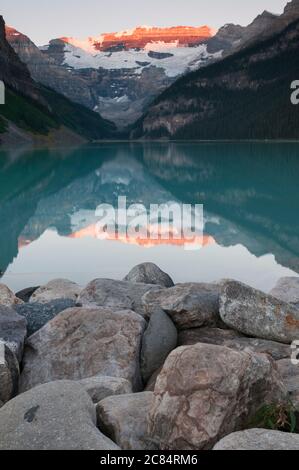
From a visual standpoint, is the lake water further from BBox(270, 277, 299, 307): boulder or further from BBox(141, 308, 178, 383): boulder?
BBox(141, 308, 178, 383): boulder

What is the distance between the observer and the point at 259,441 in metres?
6.31

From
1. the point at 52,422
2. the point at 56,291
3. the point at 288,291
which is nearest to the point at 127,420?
the point at 52,422

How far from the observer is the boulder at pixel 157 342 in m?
11.1

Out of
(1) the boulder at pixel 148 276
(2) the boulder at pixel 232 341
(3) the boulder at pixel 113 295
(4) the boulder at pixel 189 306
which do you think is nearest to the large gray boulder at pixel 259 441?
(2) the boulder at pixel 232 341

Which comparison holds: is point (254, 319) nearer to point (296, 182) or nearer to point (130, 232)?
point (130, 232)

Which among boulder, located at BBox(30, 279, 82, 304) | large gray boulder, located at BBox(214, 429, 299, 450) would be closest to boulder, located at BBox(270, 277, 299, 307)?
boulder, located at BBox(30, 279, 82, 304)

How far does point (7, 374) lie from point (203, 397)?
4038 millimetres

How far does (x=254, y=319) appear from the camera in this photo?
38.4 feet

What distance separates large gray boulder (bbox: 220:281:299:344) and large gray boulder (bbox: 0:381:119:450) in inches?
189

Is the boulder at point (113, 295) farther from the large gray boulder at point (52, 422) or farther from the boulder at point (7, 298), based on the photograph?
the large gray boulder at point (52, 422)

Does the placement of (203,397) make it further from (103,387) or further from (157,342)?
(157,342)

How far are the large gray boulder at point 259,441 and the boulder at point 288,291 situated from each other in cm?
879

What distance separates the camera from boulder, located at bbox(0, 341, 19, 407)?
30.7ft
